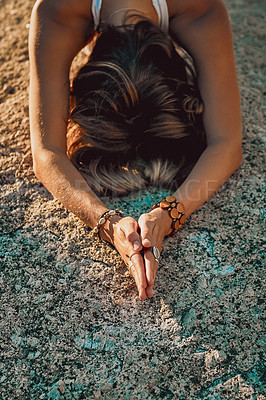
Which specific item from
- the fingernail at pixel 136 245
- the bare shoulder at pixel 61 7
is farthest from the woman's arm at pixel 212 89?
the bare shoulder at pixel 61 7

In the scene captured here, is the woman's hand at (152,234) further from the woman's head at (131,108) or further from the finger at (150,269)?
the woman's head at (131,108)

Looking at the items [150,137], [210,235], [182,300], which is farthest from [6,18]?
[182,300]

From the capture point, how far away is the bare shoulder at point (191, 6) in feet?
6.60

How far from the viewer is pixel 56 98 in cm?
190

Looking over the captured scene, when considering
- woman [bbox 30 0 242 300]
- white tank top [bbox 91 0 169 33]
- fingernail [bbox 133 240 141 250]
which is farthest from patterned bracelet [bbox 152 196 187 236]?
white tank top [bbox 91 0 169 33]

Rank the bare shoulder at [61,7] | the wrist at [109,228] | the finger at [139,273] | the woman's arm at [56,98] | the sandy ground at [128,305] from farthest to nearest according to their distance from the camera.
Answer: the bare shoulder at [61,7], the woman's arm at [56,98], the wrist at [109,228], the finger at [139,273], the sandy ground at [128,305]

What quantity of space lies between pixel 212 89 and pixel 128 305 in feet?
3.56

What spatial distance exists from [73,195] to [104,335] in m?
0.60

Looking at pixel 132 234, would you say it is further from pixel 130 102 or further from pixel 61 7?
pixel 61 7

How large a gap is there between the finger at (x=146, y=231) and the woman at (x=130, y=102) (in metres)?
0.12

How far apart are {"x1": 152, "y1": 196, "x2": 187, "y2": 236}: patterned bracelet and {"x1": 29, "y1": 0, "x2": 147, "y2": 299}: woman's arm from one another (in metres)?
0.25

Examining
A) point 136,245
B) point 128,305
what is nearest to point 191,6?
point 136,245

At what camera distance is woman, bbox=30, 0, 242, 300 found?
183 centimetres

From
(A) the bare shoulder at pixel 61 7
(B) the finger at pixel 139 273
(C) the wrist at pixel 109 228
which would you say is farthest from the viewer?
(A) the bare shoulder at pixel 61 7
